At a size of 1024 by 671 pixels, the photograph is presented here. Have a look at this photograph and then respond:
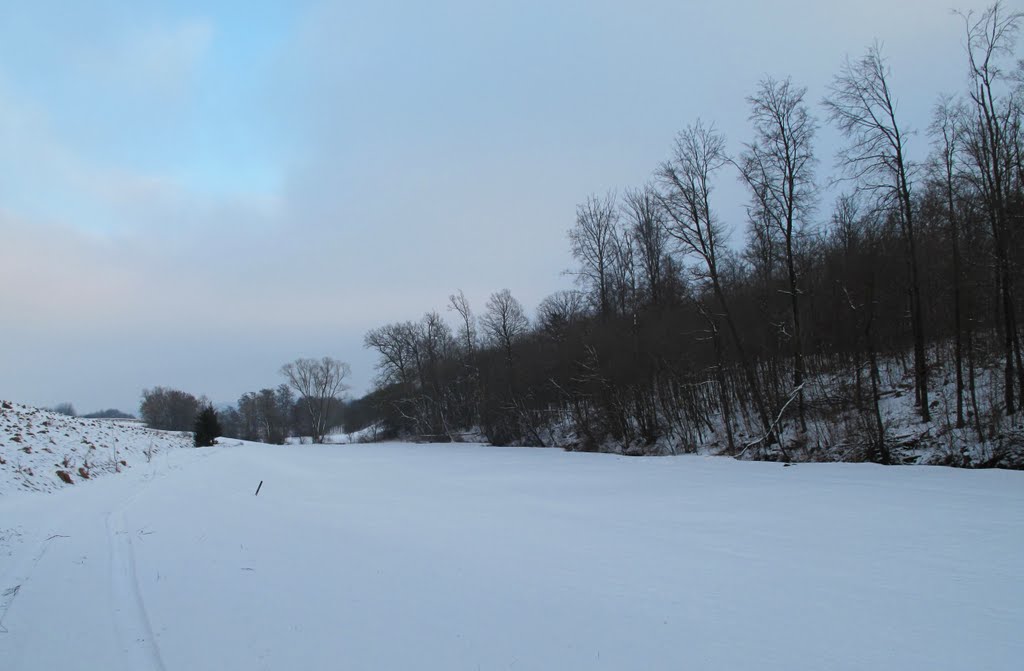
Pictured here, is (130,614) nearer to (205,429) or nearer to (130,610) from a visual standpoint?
(130,610)

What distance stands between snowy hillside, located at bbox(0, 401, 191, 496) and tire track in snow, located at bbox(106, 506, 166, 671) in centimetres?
791

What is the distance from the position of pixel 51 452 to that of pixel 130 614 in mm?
15506

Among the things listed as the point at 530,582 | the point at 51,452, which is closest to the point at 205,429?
the point at 51,452

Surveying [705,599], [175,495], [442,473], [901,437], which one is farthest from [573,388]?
[705,599]

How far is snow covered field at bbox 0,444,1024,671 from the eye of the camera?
455cm

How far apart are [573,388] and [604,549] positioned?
1038 inches

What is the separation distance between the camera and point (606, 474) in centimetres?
1883

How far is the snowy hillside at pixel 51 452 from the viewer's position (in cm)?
1383

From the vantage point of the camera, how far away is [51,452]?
16.4m

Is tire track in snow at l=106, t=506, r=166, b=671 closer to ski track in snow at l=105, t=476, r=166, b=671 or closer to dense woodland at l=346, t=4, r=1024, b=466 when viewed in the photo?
ski track in snow at l=105, t=476, r=166, b=671

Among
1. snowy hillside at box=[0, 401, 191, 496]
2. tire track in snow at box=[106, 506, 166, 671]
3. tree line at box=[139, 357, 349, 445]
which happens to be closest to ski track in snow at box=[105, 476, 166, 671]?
tire track in snow at box=[106, 506, 166, 671]

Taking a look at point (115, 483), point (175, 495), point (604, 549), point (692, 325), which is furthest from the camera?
point (692, 325)

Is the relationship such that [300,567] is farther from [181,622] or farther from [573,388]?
[573,388]

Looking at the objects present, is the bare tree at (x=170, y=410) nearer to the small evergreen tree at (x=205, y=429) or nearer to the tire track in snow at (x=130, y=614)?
the small evergreen tree at (x=205, y=429)
